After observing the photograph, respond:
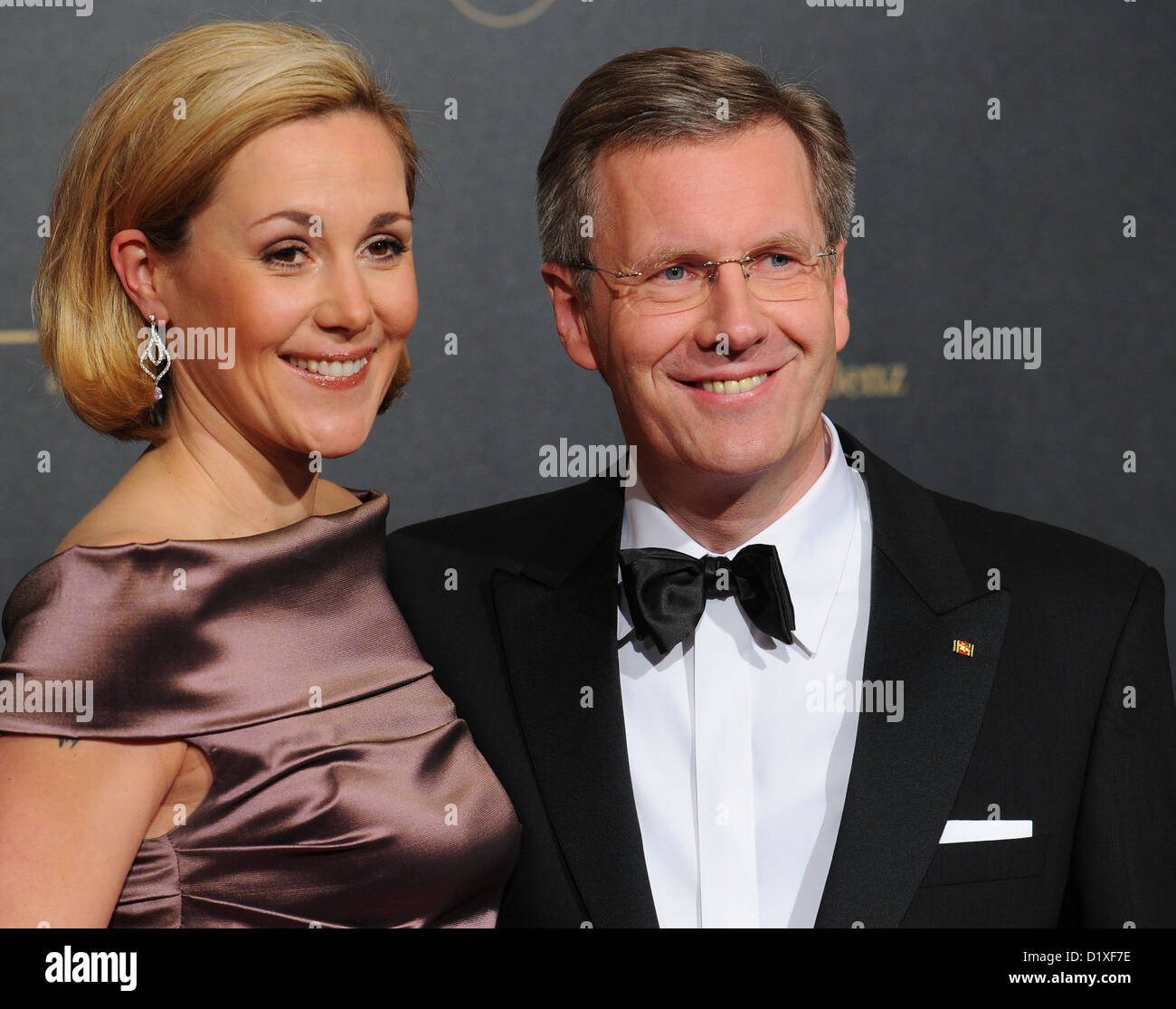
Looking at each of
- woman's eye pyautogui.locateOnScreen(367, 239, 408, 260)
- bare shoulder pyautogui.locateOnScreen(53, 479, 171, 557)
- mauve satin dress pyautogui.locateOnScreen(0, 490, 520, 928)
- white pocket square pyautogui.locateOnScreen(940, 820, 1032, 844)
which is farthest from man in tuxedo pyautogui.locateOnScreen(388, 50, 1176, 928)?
bare shoulder pyautogui.locateOnScreen(53, 479, 171, 557)

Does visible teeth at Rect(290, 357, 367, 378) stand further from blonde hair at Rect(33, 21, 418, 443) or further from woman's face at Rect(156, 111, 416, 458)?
blonde hair at Rect(33, 21, 418, 443)

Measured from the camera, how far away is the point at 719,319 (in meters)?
2.02

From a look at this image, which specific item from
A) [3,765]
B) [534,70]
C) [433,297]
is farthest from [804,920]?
[534,70]

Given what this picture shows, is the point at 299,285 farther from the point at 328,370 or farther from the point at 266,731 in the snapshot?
the point at 266,731

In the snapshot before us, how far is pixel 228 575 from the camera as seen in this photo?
6.36 feet

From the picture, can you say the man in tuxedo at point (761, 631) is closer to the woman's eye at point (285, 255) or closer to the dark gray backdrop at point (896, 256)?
the woman's eye at point (285, 255)

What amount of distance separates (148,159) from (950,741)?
1.27m

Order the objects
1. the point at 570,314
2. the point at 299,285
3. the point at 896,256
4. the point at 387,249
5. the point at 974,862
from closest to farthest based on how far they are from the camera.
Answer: the point at 974,862 → the point at 299,285 → the point at 387,249 → the point at 570,314 → the point at 896,256

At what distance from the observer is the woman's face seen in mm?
→ 1958

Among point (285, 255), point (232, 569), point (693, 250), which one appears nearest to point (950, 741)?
point (693, 250)

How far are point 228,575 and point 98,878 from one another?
40 cm

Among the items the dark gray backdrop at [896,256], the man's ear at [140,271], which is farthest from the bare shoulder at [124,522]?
the dark gray backdrop at [896,256]

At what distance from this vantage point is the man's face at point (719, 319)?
2.03 m

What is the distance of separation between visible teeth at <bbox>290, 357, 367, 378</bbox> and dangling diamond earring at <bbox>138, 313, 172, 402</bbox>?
0.61 ft
